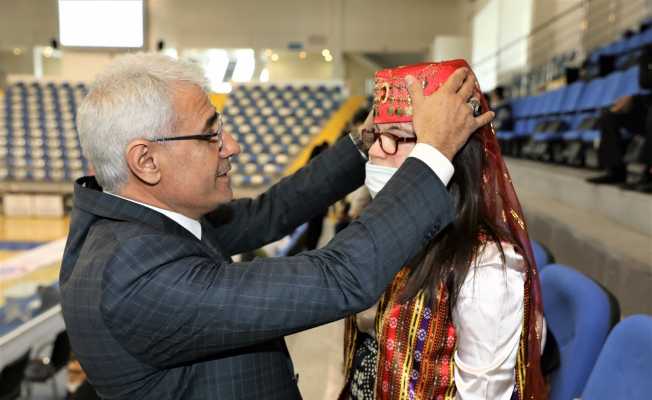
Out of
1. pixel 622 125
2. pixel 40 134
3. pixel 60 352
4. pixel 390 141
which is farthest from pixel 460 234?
pixel 40 134

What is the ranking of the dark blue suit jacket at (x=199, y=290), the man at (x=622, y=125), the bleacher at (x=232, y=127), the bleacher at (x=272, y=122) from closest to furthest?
the dark blue suit jacket at (x=199, y=290) → the man at (x=622, y=125) → the bleacher at (x=272, y=122) → the bleacher at (x=232, y=127)

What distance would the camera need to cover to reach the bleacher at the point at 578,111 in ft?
14.8

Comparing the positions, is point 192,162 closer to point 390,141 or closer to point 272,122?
point 390,141

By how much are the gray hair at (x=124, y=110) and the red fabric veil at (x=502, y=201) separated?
0.34 m

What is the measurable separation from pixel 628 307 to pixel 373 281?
166cm

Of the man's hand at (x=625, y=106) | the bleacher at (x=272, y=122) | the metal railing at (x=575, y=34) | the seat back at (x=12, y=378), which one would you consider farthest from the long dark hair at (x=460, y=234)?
the bleacher at (x=272, y=122)

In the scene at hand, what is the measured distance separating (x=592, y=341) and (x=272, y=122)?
11.1 metres

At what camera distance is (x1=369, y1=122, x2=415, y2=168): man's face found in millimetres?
979

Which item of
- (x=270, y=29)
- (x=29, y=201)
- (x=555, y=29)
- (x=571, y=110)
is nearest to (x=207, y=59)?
(x=270, y=29)

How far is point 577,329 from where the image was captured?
1.21 m

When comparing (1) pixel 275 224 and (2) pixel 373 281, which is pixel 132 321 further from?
(1) pixel 275 224

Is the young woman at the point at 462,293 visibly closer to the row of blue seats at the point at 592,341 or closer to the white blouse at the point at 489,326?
the white blouse at the point at 489,326

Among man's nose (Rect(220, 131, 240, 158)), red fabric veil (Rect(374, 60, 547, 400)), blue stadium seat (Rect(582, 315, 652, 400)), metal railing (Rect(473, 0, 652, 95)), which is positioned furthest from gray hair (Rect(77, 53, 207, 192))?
metal railing (Rect(473, 0, 652, 95))

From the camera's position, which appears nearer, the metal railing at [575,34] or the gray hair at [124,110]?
the gray hair at [124,110]
